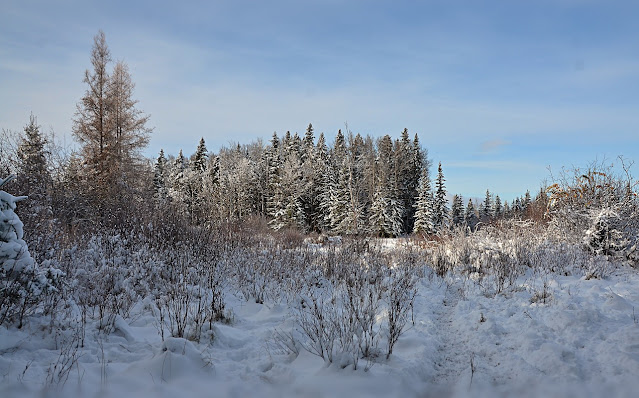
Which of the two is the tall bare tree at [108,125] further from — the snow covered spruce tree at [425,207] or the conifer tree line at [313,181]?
the snow covered spruce tree at [425,207]

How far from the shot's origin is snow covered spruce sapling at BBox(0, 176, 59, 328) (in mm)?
3451

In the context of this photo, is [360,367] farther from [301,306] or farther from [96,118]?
[96,118]

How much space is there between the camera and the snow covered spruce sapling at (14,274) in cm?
345

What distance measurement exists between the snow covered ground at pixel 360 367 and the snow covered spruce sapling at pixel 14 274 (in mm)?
214

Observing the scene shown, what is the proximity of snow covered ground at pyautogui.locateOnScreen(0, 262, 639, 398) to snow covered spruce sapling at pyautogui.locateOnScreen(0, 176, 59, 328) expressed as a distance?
0.21 metres

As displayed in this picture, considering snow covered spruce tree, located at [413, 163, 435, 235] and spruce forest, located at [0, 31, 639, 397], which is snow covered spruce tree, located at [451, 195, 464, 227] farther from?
spruce forest, located at [0, 31, 639, 397]

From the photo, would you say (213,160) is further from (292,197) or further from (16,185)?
(16,185)

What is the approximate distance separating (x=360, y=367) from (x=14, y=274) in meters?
3.75

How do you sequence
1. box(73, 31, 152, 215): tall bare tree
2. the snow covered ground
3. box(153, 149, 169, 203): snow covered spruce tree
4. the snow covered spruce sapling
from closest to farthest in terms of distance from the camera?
the snow covered ground, the snow covered spruce sapling, box(73, 31, 152, 215): tall bare tree, box(153, 149, 169, 203): snow covered spruce tree

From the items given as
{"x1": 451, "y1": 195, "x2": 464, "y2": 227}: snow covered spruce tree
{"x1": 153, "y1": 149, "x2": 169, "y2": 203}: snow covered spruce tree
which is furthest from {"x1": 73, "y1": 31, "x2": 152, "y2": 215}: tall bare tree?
{"x1": 451, "y1": 195, "x2": 464, "y2": 227}: snow covered spruce tree

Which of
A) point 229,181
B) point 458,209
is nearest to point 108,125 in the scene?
point 229,181

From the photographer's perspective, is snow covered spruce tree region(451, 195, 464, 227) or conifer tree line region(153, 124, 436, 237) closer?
conifer tree line region(153, 124, 436, 237)

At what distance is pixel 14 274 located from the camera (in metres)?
3.57

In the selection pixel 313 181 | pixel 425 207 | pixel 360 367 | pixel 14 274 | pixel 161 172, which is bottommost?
pixel 360 367
